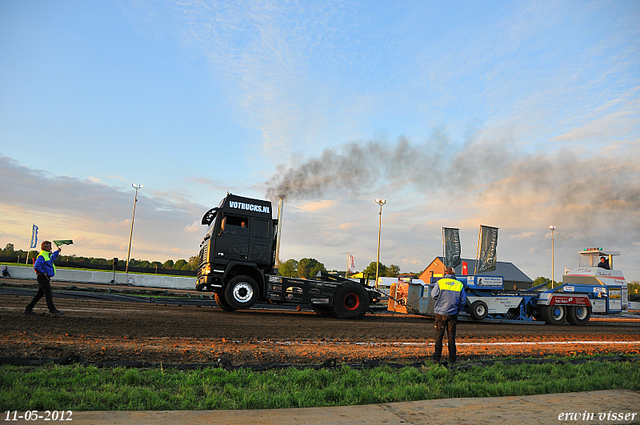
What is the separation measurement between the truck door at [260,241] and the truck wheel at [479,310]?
8.54 m

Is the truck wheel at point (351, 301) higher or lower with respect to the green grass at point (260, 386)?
higher

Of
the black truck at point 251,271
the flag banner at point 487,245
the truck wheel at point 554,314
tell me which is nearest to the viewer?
the black truck at point 251,271

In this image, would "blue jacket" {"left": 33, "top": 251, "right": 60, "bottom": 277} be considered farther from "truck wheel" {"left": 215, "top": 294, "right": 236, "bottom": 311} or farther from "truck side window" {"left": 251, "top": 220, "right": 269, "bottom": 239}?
"truck side window" {"left": 251, "top": 220, "right": 269, "bottom": 239}

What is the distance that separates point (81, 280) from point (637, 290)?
61204mm

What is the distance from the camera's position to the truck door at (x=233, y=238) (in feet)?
46.8

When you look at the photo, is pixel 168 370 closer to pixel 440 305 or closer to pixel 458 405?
pixel 458 405

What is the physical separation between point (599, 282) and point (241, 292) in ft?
58.6

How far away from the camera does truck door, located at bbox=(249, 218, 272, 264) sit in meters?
14.6

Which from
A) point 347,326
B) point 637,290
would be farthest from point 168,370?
point 637,290

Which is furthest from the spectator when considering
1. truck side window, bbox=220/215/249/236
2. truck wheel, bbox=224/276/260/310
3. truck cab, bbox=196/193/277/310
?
truck side window, bbox=220/215/249/236

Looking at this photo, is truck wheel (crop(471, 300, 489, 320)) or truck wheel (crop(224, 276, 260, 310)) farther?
truck wheel (crop(471, 300, 489, 320))

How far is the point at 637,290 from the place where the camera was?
5316 cm

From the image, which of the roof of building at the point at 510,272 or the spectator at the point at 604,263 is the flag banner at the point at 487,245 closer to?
the spectator at the point at 604,263

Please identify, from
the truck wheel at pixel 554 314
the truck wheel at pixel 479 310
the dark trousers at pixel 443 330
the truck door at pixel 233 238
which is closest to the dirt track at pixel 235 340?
the dark trousers at pixel 443 330
